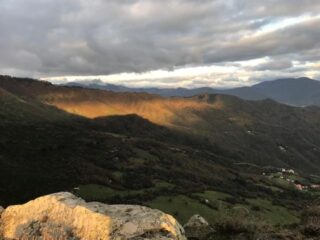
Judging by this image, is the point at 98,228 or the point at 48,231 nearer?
the point at 98,228

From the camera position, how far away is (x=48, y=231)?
20188 millimetres

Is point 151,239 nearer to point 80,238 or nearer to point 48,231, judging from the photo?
point 80,238

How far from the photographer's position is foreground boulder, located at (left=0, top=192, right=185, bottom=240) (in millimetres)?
18062

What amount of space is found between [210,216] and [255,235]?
563ft

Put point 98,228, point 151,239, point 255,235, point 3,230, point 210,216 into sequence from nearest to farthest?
point 151,239 → point 98,228 → point 3,230 → point 255,235 → point 210,216

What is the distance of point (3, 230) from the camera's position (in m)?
22.1

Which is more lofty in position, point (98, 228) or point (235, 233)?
point (98, 228)

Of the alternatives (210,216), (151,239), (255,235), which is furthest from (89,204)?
(210,216)

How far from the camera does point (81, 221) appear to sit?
1947 centimetres

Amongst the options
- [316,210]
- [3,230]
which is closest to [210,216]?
[316,210]

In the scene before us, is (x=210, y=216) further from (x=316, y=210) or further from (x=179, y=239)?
(x=179, y=239)

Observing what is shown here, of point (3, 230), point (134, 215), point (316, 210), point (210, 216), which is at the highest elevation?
point (134, 215)

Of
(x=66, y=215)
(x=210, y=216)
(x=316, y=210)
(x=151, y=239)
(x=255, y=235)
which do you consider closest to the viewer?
(x=151, y=239)

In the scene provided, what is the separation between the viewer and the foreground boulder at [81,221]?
1806 centimetres
